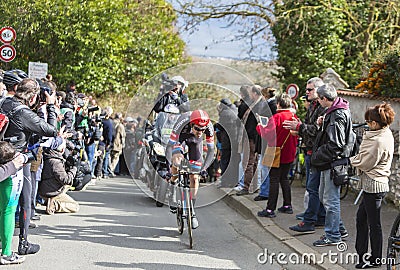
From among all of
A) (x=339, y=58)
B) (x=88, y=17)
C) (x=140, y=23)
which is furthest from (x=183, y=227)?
(x=140, y=23)

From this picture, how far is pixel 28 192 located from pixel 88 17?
17.5m

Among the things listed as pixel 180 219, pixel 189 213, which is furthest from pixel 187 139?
pixel 180 219

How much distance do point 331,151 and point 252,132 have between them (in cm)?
415

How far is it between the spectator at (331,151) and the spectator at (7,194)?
11.6 feet

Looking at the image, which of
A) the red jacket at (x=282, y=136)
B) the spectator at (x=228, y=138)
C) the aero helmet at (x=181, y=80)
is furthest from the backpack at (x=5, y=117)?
the spectator at (x=228, y=138)

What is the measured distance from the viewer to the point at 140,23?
90.6ft

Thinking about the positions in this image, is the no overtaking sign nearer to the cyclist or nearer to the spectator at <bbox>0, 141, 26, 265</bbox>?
the cyclist

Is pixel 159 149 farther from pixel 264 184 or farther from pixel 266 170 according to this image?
pixel 264 184

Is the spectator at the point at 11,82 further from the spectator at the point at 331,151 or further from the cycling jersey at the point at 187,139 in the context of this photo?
the spectator at the point at 331,151

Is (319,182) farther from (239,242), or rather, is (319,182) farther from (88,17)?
(88,17)

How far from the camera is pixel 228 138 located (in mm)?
13422

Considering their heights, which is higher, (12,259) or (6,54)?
(6,54)

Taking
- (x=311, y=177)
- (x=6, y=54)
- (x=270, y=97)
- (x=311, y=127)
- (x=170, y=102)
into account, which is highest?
(x=6, y=54)

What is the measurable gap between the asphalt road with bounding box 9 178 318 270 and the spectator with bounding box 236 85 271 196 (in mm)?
943
